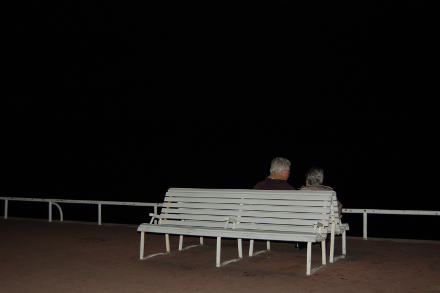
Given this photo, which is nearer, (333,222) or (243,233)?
(243,233)

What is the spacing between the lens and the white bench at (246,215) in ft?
21.9

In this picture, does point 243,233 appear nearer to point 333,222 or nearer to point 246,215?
point 246,215

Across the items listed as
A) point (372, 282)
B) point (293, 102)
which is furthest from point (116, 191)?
point (372, 282)

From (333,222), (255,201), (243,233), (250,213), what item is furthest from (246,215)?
(333,222)

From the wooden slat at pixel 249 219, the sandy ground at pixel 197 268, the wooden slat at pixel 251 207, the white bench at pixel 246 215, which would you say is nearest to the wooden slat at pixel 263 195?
the white bench at pixel 246 215

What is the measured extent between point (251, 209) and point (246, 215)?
0.31ft

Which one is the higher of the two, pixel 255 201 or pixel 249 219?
pixel 255 201

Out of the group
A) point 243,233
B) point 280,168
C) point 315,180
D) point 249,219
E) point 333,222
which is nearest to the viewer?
point 243,233

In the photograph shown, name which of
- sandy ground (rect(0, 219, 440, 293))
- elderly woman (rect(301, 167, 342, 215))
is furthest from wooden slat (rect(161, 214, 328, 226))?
elderly woman (rect(301, 167, 342, 215))

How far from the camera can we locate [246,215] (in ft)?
23.7

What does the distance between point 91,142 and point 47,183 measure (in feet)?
58.5

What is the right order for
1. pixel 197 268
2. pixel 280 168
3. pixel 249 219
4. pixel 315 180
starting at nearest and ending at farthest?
pixel 197 268, pixel 249 219, pixel 280 168, pixel 315 180

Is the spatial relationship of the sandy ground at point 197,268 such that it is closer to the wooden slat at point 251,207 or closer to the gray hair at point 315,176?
the wooden slat at point 251,207

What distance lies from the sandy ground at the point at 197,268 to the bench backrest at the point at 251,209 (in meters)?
0.46
